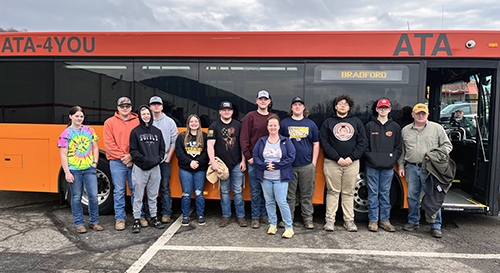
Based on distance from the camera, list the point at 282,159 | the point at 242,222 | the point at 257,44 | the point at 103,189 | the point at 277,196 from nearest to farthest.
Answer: the point at 282,159
the point at 277,196
the point at 242,222
the point at 257,44
the point at 103,189

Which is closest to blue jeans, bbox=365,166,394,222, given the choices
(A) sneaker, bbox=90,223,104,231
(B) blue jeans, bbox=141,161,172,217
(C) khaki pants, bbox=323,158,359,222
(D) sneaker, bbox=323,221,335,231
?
(C) khaki pants, bbox=323,158,359,222

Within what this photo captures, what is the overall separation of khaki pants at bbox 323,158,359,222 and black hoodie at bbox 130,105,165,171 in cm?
253

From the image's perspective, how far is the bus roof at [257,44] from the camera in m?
4.48

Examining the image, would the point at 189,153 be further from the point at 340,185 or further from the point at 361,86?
the point at 361,86

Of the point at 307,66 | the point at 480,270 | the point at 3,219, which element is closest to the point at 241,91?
the point at 307,66

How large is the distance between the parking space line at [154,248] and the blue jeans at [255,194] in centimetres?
118

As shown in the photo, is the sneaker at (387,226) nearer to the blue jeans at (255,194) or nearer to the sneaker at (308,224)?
the sneaker at (308,224)

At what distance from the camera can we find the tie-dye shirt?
163 inches

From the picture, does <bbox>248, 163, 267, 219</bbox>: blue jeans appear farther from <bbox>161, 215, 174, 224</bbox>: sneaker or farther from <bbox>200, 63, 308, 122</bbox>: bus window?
<bbox>161, 215, 174, 224</bbox>: sneaker

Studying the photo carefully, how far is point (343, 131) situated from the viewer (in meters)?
4.40

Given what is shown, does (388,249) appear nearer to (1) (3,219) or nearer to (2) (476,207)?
(2) (476,207)

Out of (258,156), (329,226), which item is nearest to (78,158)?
(258,156)

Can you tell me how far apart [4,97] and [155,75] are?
2.66 m

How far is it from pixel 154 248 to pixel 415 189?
378cm
